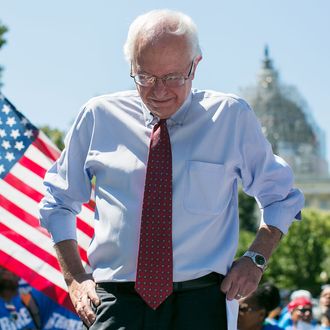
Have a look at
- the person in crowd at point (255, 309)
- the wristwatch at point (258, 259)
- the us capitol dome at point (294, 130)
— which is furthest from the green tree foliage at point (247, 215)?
the wristwatch at point (258, 259)

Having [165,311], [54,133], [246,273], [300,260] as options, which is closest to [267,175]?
[246,273]

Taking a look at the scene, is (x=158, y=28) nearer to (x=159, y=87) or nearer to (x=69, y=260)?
(x=159, y=87)

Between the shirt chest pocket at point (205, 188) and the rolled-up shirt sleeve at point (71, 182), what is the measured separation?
457 millimetres

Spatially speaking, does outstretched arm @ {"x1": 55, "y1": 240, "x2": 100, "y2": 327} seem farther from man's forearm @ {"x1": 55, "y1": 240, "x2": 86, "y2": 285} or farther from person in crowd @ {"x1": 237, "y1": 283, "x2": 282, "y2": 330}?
person in crowd @ {"x1": 237, "y1": 283, "x2": 282, "y2": 330}

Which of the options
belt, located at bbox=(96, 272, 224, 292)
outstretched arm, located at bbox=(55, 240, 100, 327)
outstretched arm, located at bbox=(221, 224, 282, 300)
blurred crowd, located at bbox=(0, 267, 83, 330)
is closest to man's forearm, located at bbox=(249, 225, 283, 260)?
outstretched arm, located at bbox=(221, 224, 282, 300)

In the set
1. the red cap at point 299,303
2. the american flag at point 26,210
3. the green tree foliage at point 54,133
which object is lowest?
the green tree foliage at point 54,133

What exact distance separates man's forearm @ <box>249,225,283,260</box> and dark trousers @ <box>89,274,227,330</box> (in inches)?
8.6

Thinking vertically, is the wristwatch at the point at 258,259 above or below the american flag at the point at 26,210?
above

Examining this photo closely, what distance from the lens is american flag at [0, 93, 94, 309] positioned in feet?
23.0

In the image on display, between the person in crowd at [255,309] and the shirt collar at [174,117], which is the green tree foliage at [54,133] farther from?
the shirt collar at [174,117]

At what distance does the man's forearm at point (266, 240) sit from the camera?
3730 millimetres

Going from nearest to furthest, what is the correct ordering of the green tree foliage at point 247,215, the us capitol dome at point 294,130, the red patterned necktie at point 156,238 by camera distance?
1. the red patterned necktie at point 156,238
2. the green tree foliage at point 247,215
3. the us capitol dome at point 294,130

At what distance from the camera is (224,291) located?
12.0 feet

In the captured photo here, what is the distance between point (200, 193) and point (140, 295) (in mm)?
429
